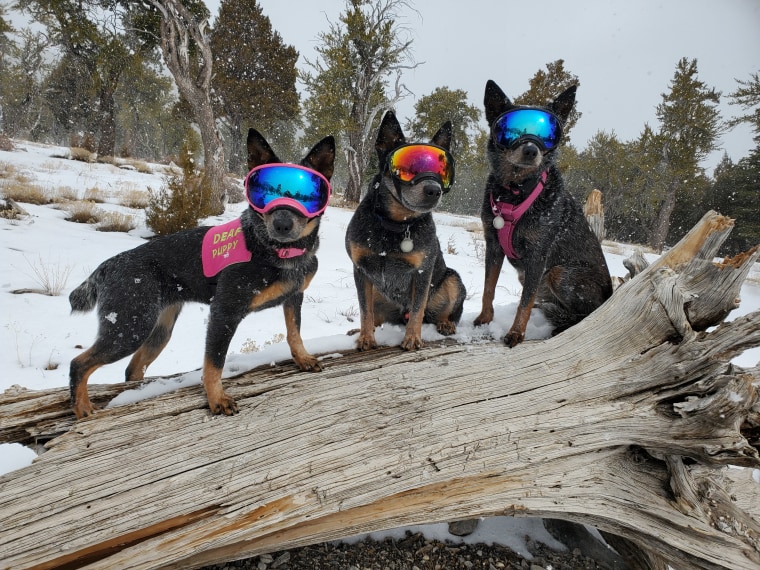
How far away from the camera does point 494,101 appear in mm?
3057

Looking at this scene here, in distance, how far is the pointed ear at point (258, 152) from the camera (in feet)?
8.29

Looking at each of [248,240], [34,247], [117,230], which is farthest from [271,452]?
[117,230]

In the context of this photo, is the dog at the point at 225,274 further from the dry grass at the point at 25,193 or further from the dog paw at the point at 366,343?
the dry grass at the point at 25,193

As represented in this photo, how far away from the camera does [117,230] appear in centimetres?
850

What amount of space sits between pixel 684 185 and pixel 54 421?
34328mm

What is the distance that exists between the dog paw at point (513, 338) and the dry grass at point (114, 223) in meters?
9.06

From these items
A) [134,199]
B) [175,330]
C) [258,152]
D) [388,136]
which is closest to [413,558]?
[258,152]

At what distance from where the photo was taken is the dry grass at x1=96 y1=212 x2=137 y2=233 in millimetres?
8344

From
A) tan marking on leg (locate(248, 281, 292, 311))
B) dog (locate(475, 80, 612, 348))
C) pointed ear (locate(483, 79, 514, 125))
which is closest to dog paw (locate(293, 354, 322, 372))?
tan marking on leg (locate(248, 281, 292, 311))

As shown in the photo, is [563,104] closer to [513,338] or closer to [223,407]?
[513,338]

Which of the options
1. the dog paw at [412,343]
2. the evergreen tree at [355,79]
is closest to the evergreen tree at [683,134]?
the evergreen tree at [355,79]

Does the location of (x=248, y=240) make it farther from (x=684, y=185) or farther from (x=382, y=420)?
(x=684, y=185)

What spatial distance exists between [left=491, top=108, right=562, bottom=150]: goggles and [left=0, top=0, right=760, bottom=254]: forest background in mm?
6973

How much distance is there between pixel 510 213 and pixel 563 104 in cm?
99
